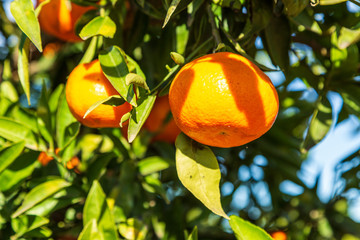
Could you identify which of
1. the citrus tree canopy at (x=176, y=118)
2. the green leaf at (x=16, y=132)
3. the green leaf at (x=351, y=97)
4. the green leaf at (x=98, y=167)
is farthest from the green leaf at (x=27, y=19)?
the green leaf at (x=351, y=97)

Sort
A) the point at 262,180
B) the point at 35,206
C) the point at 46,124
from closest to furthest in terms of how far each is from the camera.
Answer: the point at 35,206 < the point at 46,124 < the point at 262,180

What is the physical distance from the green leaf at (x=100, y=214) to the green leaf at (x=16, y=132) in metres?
0.28

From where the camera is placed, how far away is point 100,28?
3.32 ft

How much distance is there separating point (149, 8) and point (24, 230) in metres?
0.68

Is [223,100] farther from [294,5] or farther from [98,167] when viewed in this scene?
[98,167]

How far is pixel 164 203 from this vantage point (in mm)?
1461

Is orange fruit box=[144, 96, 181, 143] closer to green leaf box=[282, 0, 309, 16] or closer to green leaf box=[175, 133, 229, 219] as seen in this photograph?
green leaf box=[175, 133, 229, 219]

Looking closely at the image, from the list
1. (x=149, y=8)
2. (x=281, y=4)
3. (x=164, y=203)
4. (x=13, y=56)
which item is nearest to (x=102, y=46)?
(x=149, y=8)

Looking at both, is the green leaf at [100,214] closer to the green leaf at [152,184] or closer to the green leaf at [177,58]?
the green leaf at [152,184]

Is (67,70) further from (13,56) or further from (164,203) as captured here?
(164,203)

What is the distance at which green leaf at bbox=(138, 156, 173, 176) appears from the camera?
1269 mm

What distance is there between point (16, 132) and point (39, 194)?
0.20 m

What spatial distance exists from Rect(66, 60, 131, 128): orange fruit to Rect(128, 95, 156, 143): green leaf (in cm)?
7

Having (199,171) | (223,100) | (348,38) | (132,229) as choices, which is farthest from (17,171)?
(348,38)
